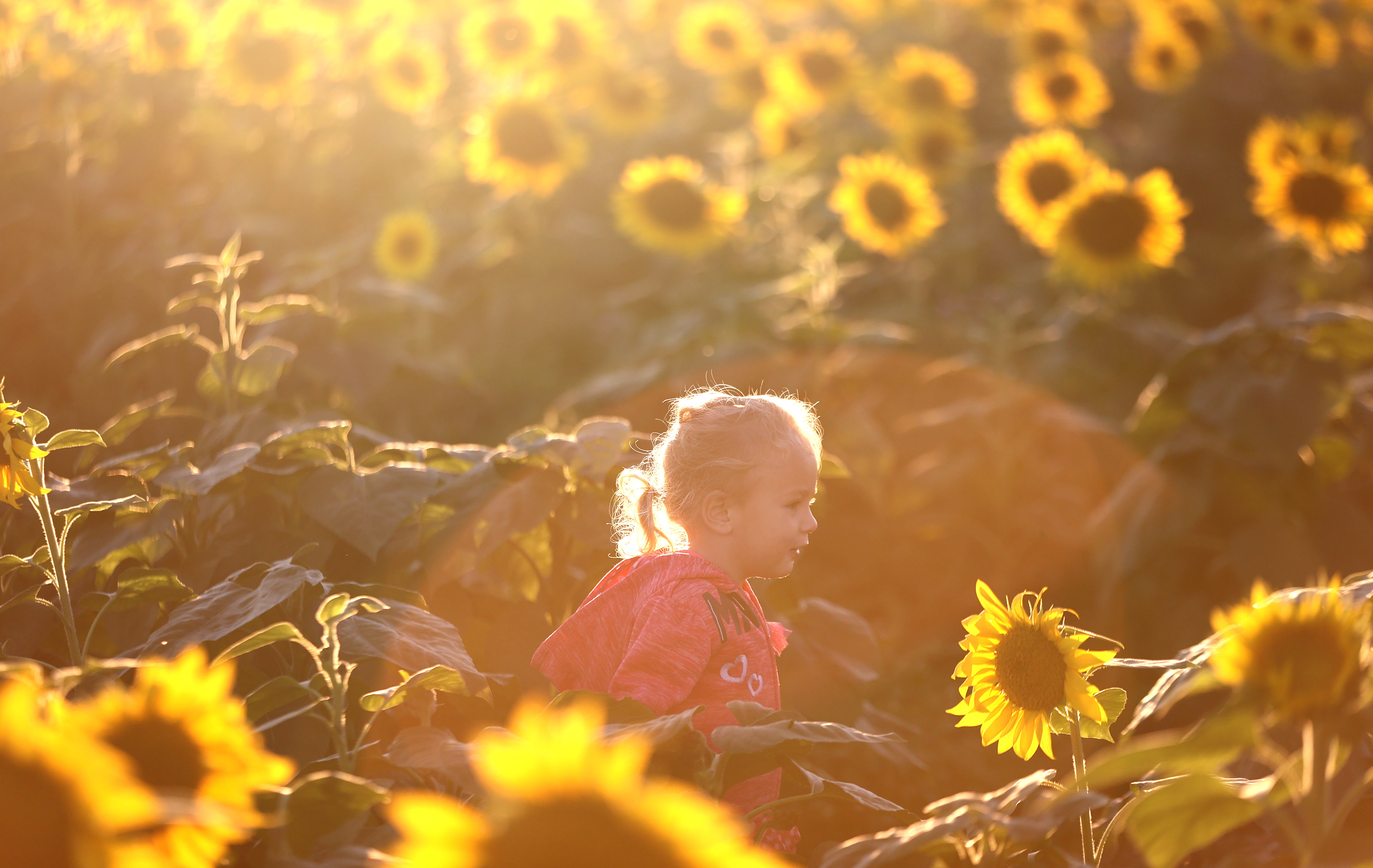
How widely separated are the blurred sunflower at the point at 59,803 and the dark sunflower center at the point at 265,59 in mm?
6735

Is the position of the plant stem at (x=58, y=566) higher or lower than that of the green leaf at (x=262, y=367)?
lower

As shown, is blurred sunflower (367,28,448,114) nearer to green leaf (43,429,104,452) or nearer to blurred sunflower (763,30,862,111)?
blurred sunflower (763,30,862,111)

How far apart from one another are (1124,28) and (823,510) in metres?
9.34

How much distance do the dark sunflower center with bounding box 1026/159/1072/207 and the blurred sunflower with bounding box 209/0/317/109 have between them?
437cm

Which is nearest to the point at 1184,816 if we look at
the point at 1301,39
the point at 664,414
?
the point at 664,414

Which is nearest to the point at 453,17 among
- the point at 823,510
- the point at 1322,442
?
the point at 823,510

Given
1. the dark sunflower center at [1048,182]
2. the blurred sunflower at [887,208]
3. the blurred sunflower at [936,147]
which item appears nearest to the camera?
the dark sunflower center at [1048,182]

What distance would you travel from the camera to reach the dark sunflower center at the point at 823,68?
26.9 feet

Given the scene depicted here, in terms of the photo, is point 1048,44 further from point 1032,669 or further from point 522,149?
point 1032,669

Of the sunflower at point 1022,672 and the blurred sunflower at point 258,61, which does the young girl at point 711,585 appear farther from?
the blurred sunflower at point 258,61

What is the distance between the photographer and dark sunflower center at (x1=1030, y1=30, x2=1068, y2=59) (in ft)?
27.7

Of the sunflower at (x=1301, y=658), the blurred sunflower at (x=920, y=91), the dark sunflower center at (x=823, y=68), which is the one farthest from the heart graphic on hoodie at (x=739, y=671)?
the dark sunflower center at (x=823, y=68)

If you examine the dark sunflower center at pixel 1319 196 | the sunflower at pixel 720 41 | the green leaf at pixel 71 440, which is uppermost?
the sunflower at pixel 720 41

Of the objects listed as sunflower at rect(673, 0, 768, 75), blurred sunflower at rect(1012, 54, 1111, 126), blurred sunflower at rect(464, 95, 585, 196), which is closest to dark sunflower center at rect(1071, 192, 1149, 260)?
blurred sunflower at rect(1012, 54, 1111, 126)
